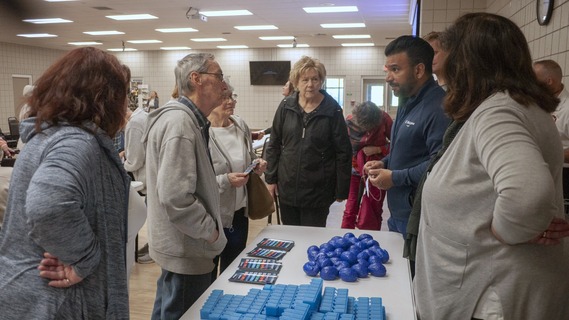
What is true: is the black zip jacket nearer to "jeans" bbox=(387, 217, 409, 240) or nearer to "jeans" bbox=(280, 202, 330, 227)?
"jeans" bbox=(280, 202, 330, 227)

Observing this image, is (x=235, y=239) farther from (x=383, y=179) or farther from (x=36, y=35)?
(x=36, y=35)

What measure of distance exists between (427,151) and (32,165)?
161 centimetres

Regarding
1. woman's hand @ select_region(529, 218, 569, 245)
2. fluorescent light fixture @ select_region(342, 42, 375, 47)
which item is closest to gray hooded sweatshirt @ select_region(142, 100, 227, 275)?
woman's hand @ select_region(529, 218, 569, 245)

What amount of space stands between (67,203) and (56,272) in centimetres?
21

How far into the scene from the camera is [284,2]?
7.35 meters

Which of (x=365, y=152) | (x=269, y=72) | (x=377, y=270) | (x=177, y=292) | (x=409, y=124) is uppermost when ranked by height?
(x=269, y=72)

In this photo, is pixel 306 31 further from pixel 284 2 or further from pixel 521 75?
pixel 521 75

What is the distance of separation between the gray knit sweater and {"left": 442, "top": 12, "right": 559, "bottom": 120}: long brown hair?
1038 millimetres

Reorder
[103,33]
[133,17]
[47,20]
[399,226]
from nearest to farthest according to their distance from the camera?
[399,226] → [133,17] → [47,20] → [103,33]

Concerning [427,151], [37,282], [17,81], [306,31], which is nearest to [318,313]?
[37,282]

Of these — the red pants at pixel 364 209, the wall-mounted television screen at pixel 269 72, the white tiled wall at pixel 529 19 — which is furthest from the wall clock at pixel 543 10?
the wall-mounted television screen at pixel 269 72

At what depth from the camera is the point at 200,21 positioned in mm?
9172

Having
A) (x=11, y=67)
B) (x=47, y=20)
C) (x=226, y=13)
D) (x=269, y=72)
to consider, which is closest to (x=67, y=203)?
(x=226, y=13)

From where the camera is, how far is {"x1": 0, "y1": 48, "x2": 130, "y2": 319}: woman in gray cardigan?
3.81ft
